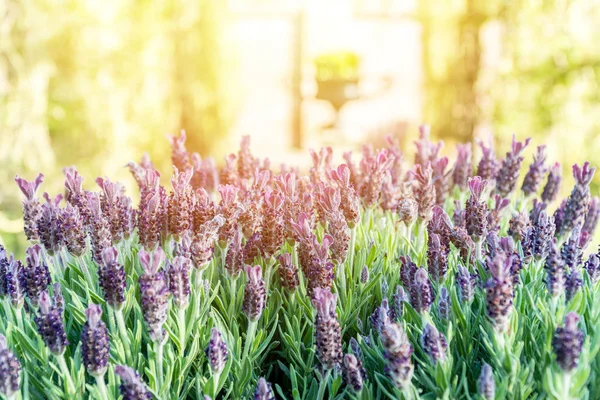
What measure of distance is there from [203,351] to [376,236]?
1.80ft

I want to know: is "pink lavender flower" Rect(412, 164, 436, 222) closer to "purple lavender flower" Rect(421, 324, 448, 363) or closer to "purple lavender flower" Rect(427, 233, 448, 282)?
"purple lavender flower" Rect(427, 233, 448, 282)

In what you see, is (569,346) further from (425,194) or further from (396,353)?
(425,194)

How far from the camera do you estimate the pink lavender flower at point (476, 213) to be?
4.40 feet

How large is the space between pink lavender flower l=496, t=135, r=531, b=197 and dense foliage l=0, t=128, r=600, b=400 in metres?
0.20

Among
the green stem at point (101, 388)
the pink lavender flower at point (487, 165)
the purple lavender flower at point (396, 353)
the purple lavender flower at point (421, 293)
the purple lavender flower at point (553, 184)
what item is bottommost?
the green stem at point (101, 388)

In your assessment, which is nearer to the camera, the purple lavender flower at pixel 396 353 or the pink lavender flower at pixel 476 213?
the purple lavender flower at pixel 396 353

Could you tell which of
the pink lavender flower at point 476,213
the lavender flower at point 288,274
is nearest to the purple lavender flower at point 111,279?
the lavender flower at point 288,274

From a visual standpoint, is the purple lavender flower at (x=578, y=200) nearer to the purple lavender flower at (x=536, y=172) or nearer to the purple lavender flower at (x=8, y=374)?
the purple lavender flower at (x=536, y=172)

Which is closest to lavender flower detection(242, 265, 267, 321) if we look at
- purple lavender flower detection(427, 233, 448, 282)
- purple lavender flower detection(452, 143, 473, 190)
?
purple lavender flower detection(427, 233, 448, 282)

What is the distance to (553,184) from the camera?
183 cm

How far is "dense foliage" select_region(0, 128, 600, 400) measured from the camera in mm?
1056

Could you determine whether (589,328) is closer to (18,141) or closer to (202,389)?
(202,389)

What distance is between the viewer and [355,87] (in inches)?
378

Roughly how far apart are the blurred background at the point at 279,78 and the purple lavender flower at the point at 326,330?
157 inches
